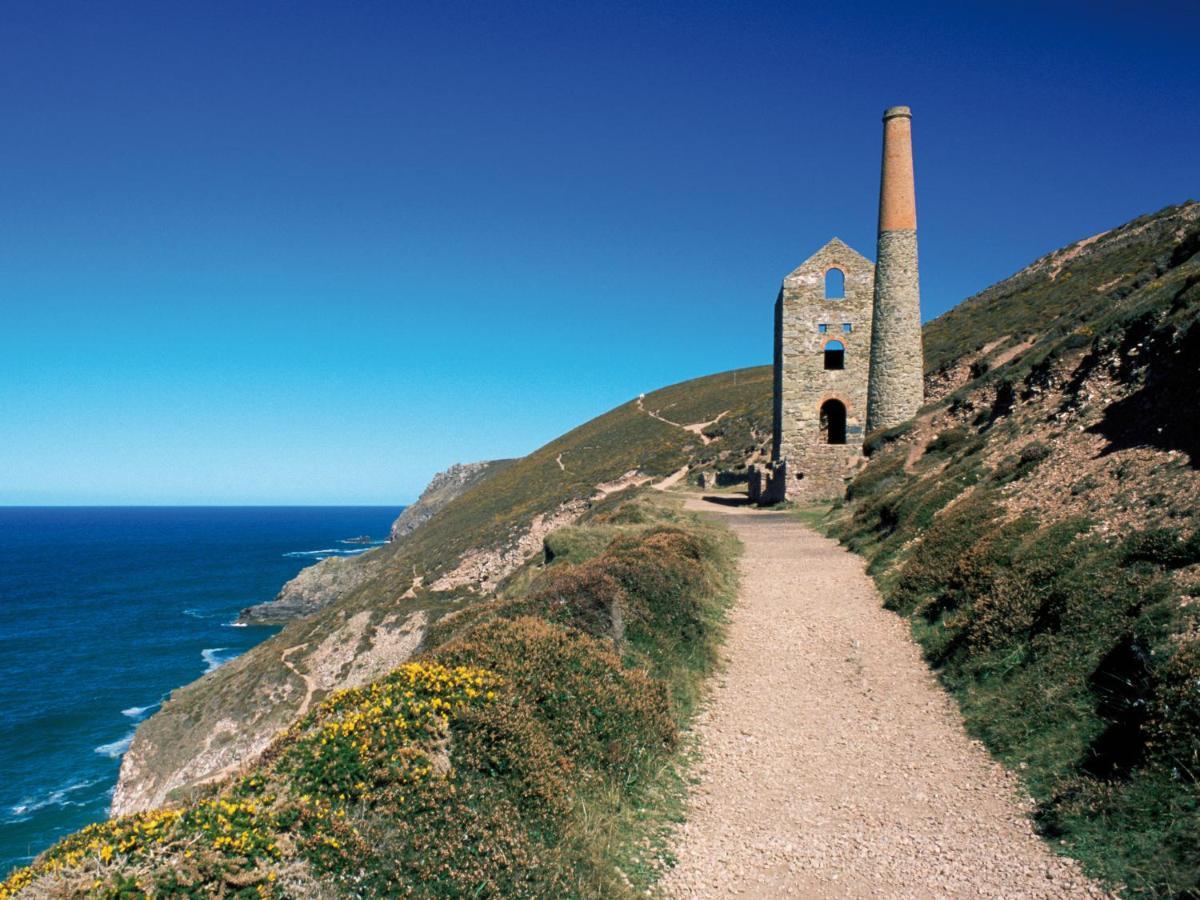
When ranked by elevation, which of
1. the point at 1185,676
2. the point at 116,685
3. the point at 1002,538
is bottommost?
the point at 116,685

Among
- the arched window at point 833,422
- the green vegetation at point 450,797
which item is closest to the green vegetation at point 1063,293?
the arched window at point 833,422

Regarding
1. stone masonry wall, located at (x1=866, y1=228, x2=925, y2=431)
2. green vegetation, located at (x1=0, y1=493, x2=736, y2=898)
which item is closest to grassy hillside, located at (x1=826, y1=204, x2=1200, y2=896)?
green vegetation, located at (x1=0, y1=493, x2=736, y2=898)

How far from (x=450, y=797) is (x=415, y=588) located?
3543 centimetres

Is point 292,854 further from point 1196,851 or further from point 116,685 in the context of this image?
point 116,685

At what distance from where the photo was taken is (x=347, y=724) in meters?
5.52

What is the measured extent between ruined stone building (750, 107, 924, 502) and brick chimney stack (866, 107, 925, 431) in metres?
0.04

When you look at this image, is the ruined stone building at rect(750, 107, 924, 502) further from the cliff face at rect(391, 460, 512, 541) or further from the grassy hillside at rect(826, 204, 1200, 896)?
the cliff face at rect(391, 460, 512, 541)

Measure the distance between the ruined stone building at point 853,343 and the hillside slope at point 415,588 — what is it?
1243 centimetres

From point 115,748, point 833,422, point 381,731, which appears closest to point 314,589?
point 115,748

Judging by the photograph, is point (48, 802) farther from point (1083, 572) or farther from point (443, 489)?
point (443, 489)

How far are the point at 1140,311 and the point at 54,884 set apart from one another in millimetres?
18707

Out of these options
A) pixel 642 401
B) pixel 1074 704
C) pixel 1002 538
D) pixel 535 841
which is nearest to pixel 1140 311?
pixel 1002 538

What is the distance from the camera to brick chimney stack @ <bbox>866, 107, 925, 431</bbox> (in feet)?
91.5

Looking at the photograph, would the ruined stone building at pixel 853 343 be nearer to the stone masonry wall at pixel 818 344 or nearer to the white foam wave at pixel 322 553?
the stone masonry wall at pixel 818 344
